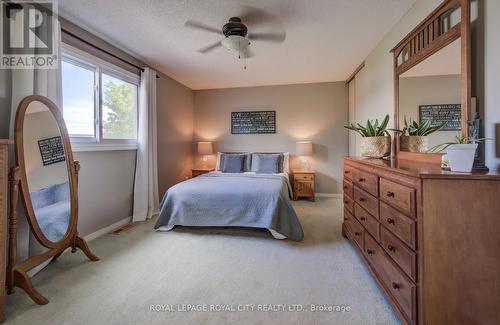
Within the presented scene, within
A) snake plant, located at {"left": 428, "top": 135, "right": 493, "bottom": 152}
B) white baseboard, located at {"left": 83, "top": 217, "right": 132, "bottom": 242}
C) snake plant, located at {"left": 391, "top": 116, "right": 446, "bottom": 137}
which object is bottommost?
white baseboard, located at {"left": 83, "top": 217, "right": 132, "bottom": 242}

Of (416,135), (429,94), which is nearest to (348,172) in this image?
(416,135)

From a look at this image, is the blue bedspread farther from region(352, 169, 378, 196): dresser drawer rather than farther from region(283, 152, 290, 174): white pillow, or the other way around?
region(283, 152, 290, 174): white pillow

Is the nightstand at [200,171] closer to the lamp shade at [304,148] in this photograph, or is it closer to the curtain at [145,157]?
the curtain at [145,157]

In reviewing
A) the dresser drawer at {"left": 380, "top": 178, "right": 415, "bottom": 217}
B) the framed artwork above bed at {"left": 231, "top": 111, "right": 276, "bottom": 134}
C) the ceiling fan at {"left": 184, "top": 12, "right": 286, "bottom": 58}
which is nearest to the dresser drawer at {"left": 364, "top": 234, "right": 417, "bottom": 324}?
the dresser drawer at {"left": 380, "top": 178, "right": 415, "bottom": 217}

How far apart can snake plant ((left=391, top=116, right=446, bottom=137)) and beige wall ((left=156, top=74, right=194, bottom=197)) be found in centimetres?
354

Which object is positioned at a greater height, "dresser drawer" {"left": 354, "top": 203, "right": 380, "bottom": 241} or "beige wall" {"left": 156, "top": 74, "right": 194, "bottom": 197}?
"beige wall" {"left": 156, "top": 74, "right": 194, "bottom": 197}

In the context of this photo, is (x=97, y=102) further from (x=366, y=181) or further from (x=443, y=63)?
(x=443, y=63)

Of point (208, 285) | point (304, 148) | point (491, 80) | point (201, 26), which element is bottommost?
point (208, 285)

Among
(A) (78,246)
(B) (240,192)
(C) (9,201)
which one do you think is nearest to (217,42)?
(B) (240,192)

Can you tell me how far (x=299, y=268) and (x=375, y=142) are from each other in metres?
1.46

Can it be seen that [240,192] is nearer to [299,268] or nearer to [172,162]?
[299,268]

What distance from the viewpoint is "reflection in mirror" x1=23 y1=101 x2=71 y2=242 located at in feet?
5.89

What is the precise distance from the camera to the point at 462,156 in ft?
3.63

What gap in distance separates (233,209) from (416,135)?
6.51 feet
